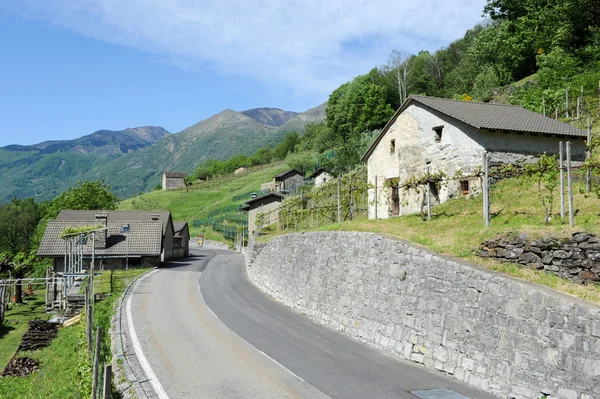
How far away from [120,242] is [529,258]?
42.3m

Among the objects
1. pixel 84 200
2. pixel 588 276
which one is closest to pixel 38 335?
pixel 588 276

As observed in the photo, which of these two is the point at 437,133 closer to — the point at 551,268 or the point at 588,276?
the point at 551,268

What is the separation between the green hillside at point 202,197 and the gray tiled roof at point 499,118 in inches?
2592

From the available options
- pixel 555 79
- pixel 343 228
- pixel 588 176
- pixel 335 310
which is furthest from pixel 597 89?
pixel 335 310

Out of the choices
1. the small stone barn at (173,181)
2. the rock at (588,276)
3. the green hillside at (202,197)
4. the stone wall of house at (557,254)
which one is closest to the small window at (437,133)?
the stone wall of house at (557,254)

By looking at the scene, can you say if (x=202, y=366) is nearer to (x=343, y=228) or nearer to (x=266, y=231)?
(x=343, y=228)

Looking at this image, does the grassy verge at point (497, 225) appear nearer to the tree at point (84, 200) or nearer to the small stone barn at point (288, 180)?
the small stone barn at point (288, 180)

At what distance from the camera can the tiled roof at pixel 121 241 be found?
1777 inches

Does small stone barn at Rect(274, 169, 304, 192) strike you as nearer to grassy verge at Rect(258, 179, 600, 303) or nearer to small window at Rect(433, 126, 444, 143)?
small window at Rect(433, 126, 444, 143)

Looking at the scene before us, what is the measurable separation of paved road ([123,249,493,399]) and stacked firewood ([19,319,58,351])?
18.9 feet

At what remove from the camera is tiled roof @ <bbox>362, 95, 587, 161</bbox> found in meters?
25.1

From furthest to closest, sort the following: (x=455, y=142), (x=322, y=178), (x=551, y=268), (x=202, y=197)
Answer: (x=202, y=197) < (x=322, y=178) < (x=455, y=142) < (x=551, y=268)

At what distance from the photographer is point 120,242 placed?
47.0 meters

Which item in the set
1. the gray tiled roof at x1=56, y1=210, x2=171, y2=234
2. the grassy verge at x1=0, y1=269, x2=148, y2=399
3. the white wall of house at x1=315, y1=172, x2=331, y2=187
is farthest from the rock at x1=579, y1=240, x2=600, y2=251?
the white wall of house at x1=315, y1=172, x2=331, y2=187
